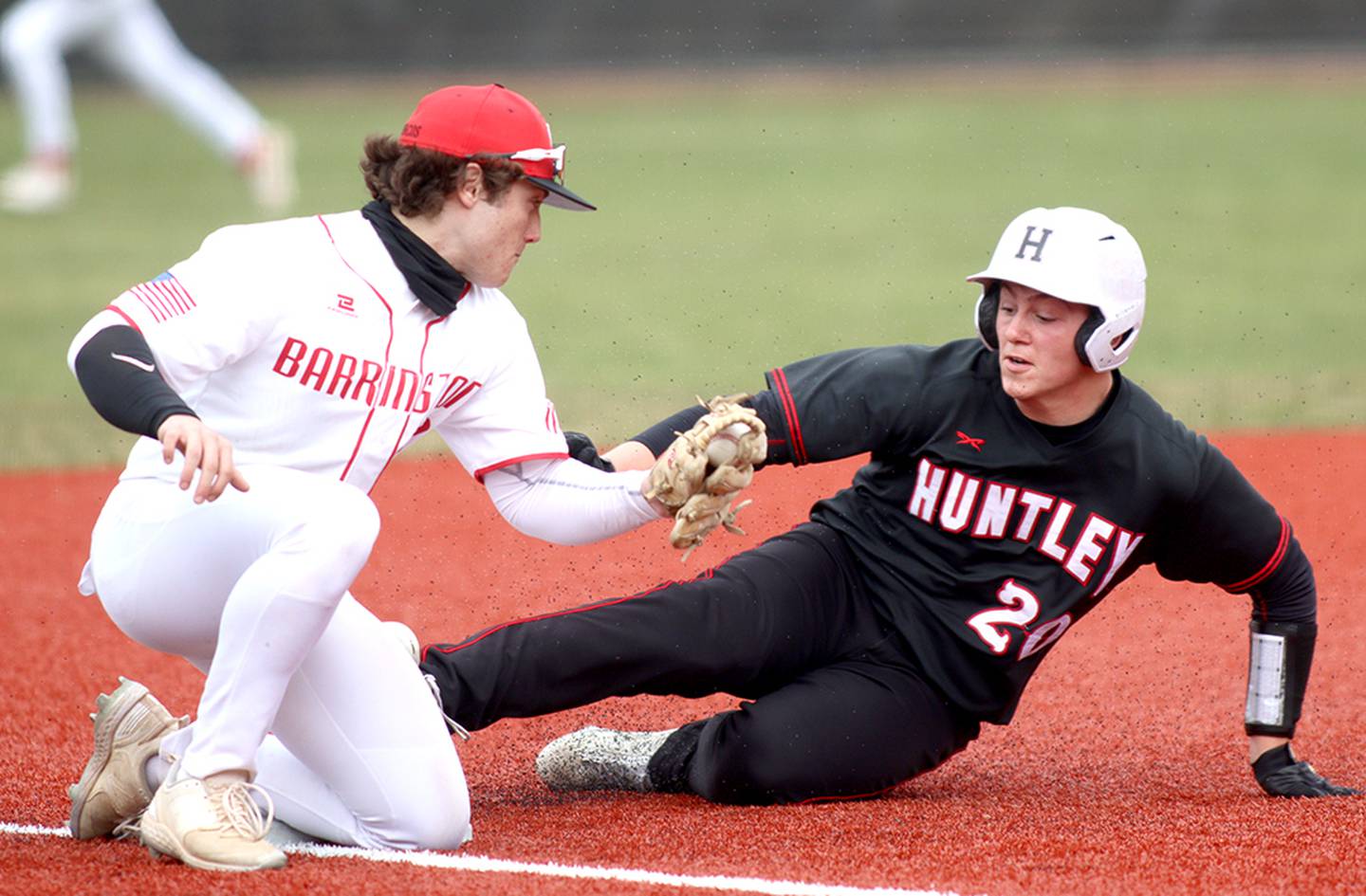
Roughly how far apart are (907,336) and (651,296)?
2.77m

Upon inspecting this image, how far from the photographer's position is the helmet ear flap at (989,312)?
3939 mm

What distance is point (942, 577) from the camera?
13.3 ft

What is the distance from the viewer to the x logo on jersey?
3969 mm

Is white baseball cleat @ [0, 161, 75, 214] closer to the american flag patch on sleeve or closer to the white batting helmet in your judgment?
the american flag patch on sleeve

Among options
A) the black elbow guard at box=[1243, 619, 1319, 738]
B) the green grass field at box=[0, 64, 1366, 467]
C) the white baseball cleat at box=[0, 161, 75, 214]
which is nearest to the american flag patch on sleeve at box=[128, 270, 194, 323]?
the black elbow guard at box=[1243, 619, 1319, 738]

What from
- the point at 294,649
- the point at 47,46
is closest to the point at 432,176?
the point at 294,649

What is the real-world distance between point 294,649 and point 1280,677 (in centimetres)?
220

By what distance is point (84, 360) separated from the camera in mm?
3338

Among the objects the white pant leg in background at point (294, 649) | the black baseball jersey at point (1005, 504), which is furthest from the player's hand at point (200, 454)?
the black baseball jersey at point (1005, 504)

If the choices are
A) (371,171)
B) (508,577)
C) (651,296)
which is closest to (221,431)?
(371,171)

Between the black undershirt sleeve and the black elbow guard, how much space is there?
7.89 feet

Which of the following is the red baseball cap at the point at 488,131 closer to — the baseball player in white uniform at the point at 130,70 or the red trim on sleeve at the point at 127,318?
the red trim on sleeve at the point at 127,318

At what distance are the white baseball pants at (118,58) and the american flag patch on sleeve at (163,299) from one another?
489 inches

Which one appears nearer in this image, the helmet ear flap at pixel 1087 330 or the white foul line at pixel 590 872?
the white foul line at pixel 590 872
